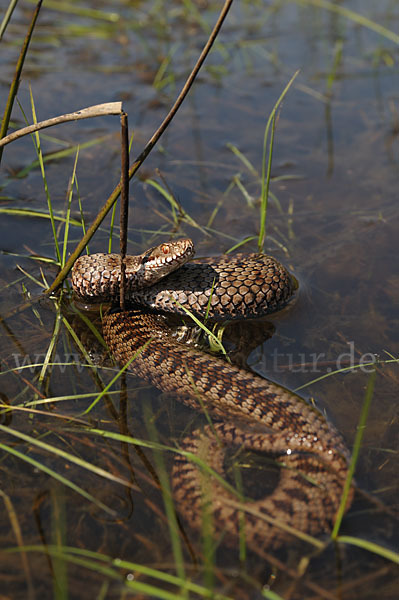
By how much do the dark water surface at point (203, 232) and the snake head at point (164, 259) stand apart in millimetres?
758

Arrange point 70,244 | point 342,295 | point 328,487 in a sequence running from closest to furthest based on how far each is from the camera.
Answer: point 328,487
point 342,295
point 70,244

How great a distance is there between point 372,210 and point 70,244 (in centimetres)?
336

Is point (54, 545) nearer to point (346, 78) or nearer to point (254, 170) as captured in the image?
point (254, 170)

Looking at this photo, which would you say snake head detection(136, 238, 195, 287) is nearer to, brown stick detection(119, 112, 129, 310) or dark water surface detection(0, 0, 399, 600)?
brown stick detection(119, 112, 129, 310)

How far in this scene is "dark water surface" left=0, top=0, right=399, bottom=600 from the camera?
3.39 m

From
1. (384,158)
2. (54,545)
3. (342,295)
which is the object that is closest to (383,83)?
(384,158)

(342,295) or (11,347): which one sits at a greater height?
(342,295)

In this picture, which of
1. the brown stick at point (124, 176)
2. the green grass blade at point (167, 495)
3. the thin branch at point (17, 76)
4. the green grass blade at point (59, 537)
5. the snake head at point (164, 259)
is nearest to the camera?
the green grass blade at point (59, 537)

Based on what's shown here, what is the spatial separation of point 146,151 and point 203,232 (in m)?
2.41

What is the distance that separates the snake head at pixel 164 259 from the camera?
504 cm

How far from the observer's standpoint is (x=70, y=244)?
20.1 feet

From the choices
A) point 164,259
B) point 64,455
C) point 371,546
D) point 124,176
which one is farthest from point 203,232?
point 371,546

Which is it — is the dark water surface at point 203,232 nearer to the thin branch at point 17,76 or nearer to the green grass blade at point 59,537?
the green grass blade at point 59,537

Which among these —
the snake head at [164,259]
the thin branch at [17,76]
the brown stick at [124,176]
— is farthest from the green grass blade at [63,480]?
the thin branch at [17,76]
